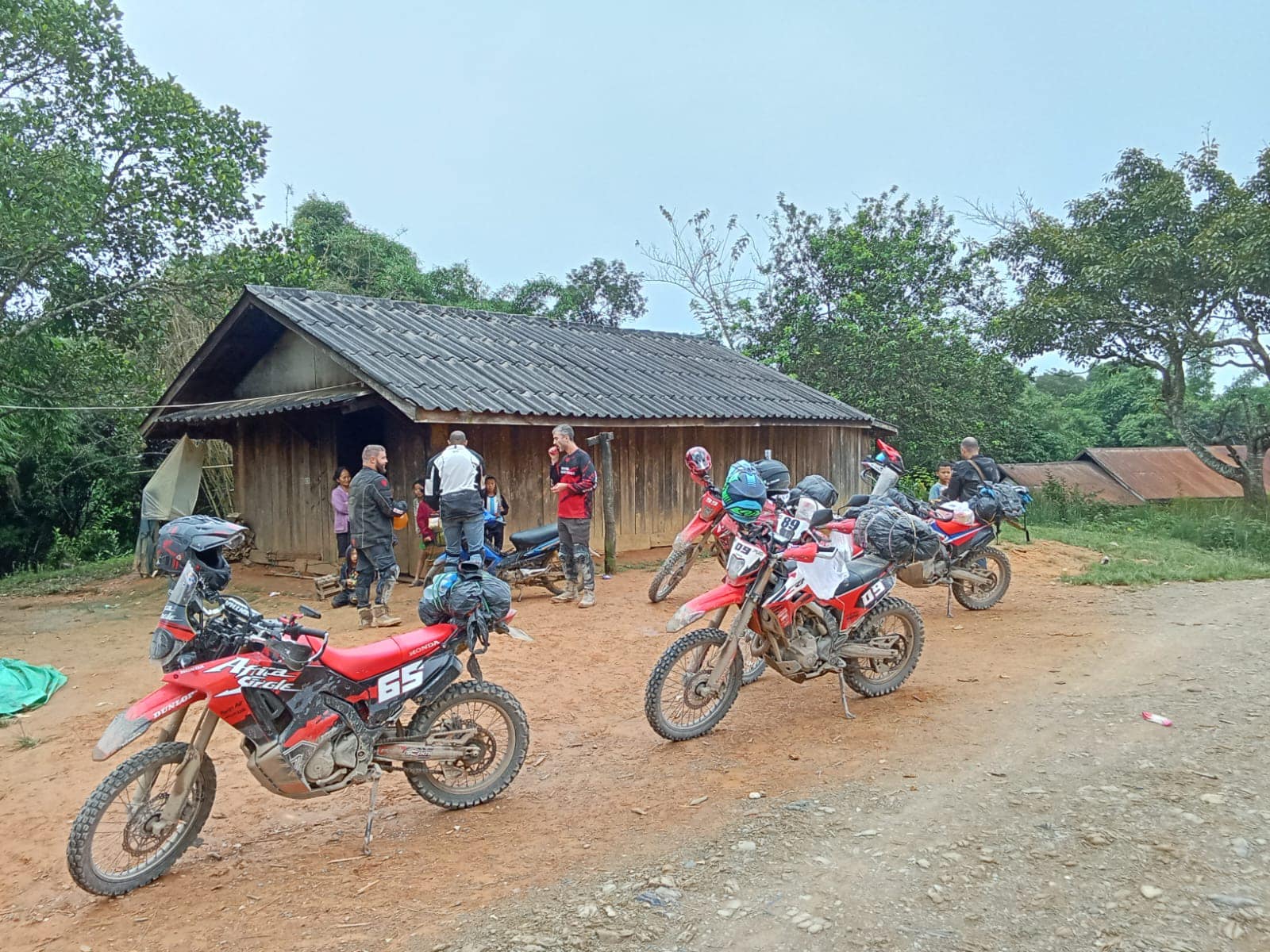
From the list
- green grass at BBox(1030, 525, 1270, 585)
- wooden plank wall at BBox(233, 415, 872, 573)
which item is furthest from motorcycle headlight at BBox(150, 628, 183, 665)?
green grass at BBox(1030, 525, 1270, 585)

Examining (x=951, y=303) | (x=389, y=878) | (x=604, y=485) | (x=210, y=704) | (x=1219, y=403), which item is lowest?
(x=389, y=878)

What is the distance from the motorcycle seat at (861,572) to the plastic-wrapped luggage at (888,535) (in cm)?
8

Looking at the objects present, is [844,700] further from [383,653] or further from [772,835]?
[383,653]

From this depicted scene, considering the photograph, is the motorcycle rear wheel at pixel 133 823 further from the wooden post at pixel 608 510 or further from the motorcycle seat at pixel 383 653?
the wooden post at pixel 608 510

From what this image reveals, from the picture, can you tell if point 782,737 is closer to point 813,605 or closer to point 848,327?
point 813,605

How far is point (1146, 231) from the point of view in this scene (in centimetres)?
1719

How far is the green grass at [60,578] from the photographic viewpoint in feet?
39.8

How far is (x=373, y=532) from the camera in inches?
302

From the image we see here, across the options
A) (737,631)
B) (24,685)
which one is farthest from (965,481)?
(24,685)

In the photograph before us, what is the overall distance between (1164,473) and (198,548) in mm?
21337

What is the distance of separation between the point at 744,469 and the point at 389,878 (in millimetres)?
3461

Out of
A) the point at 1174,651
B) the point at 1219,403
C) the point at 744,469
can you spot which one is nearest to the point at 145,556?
the point at 744,469

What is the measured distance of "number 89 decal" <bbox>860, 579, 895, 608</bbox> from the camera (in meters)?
5.11

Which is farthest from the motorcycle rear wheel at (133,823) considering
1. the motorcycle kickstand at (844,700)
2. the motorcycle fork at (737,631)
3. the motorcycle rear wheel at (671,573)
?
the motorcycle rear wheel at (671,573)
